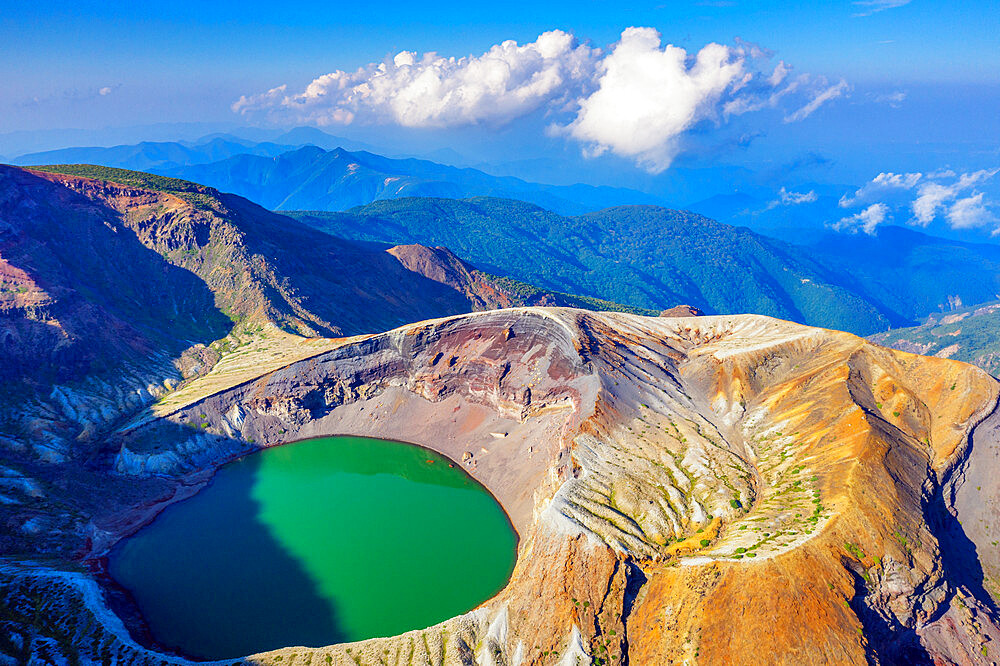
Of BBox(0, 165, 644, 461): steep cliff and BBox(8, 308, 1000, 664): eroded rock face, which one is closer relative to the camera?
BBox(8, 308, 1000, 664): eroded rock face

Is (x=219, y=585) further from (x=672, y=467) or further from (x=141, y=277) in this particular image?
(x=141, y=277)

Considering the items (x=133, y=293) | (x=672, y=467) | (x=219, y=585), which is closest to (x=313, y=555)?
(x=219, y=585)

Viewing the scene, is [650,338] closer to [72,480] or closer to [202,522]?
[202,522]

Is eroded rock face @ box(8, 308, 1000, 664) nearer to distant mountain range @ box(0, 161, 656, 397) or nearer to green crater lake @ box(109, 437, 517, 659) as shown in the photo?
green crater lake @ box(109, 437, 517, 659)

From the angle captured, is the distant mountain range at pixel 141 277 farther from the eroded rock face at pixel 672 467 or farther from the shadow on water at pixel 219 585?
the shadow on water at pixel 219 585

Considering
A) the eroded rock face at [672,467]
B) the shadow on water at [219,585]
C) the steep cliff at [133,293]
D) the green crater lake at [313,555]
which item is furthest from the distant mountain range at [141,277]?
the shadow on water at [219,585]

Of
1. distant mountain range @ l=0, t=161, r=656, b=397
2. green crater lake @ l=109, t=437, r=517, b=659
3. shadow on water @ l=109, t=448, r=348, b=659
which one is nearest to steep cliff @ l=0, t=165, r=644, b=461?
distant mountain range @ l=0, t=161, r=656, b=397

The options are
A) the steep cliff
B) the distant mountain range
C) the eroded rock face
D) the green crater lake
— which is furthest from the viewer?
the distant mountain range
